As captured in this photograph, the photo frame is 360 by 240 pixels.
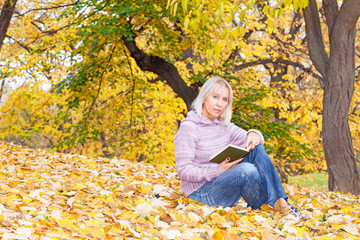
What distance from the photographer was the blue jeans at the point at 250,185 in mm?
3340

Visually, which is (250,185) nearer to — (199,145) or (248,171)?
(248,171)

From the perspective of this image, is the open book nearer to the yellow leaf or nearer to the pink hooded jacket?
the pink hooded jacket

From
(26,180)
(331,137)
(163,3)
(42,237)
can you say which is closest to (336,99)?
(331,137)

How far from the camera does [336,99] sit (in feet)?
18.9

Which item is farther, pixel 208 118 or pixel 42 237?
pixel 208 118

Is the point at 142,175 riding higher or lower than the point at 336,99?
lower

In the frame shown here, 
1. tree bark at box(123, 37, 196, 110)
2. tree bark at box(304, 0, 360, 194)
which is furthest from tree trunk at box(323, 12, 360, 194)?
tree bark at box(123, 37, 196, 110)

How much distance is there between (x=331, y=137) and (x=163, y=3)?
3.81 m

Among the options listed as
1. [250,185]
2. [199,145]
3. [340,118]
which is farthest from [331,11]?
[250,185]

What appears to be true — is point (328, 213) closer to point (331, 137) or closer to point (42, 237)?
point (331, 137)

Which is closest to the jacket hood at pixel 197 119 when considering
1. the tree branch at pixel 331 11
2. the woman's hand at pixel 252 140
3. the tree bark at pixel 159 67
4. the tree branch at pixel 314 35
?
the woman's hand at pixel 252 140

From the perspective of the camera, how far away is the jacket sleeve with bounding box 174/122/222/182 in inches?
134

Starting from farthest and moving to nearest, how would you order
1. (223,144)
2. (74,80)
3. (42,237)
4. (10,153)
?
(74,80) → (10,153) → (223,144) → (42,237)

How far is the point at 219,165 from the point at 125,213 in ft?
3.19
